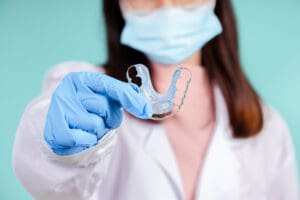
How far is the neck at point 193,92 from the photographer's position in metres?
1.08

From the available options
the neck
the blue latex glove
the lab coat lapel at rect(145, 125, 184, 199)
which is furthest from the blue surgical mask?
the blue latex glove

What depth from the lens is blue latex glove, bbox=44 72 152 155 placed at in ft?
2.17

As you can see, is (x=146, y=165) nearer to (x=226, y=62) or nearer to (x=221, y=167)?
(x=221, y=167)

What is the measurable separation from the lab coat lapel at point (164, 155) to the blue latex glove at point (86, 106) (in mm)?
367

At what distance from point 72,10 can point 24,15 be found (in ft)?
0.37

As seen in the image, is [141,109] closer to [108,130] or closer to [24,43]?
[108,130]

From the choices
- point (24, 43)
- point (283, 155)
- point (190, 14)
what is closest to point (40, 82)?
point (24, 43)

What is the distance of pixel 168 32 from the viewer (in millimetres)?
1035

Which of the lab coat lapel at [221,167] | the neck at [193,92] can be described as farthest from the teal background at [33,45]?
the lab coat lapel at [221,167]

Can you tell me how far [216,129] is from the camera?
111 centimetres

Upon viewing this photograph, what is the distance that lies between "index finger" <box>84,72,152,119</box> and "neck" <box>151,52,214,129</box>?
0.41 m

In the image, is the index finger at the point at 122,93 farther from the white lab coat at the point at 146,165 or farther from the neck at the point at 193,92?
the neck at the point at 193,92

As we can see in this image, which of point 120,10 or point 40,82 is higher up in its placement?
point 120,10

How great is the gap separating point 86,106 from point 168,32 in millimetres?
Answer: 397
